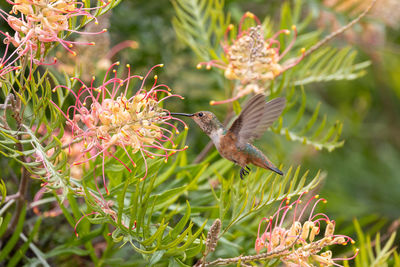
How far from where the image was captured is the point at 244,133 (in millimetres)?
1273

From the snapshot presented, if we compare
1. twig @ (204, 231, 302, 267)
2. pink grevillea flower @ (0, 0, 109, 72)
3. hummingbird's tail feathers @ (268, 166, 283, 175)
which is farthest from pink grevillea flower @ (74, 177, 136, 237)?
hummingbird's tail feathers @ (268, 166, 283, 175)

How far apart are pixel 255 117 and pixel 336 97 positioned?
1.97m

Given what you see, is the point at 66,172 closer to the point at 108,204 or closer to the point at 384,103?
the point at 108,204

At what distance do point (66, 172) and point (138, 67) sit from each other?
1.06 meters

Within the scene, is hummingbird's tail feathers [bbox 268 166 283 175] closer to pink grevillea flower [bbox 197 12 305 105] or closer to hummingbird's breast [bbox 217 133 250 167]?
hummingbird's breast [bbox 217 133 250 167]

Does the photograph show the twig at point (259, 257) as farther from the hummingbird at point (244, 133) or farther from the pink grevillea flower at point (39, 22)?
the pink grevillea flower at point (39, 22)

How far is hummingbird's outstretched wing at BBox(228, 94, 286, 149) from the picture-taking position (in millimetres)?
1134

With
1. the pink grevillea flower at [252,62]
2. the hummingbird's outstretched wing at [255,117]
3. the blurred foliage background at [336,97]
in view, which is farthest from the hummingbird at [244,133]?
the blurred foliage background at [336,97]

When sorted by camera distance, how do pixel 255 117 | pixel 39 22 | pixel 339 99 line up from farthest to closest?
pixel 339 99
pixel 255 117
pixel 39 22

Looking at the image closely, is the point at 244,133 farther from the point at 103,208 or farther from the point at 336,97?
the point at 336,97

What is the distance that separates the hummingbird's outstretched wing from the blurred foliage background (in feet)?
0.95

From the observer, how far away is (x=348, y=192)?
2645 mm

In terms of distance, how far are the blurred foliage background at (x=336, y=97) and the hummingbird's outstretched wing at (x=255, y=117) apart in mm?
290

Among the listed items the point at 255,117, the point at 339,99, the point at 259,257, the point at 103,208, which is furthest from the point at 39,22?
the point at 339,99
